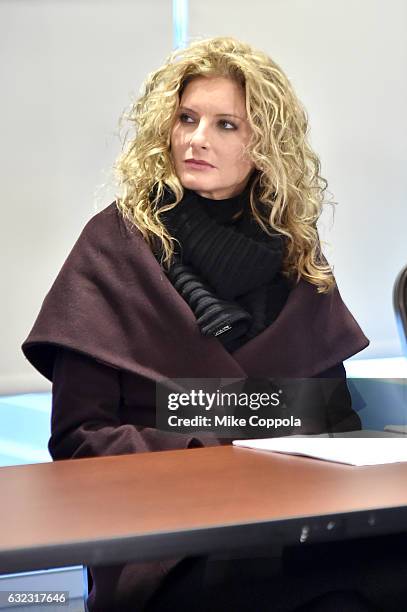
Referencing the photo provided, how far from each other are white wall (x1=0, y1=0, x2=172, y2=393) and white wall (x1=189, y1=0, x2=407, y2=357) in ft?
1.81

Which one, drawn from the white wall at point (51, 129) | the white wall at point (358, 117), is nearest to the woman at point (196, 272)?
the white wall at point (51, 129)

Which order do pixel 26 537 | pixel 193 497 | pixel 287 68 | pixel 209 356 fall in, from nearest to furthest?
pixel 26 537
pixel 193 497
pixel 209 356
pixel 287 68

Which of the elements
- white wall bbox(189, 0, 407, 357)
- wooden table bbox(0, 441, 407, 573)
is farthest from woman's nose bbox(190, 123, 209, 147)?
white wall bbox(189, 0, 407, 357)

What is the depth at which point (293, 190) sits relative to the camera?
2322mm

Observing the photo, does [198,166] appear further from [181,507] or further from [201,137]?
[181,507]

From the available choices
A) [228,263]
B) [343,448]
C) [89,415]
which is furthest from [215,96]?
[343,448]

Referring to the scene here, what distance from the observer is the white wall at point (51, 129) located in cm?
299

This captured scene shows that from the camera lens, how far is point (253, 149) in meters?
2.28

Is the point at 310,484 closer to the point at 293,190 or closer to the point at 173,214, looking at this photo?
the point at 173,214

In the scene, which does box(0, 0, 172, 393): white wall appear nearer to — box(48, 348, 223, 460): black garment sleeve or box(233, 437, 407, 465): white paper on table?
box(48, 348, 223, 460): black garment sleeve

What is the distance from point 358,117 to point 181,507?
111 inches

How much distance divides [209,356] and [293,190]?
50 centimetres

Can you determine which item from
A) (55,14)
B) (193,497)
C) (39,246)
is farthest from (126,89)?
(193,497)

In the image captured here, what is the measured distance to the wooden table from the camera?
898 mm
